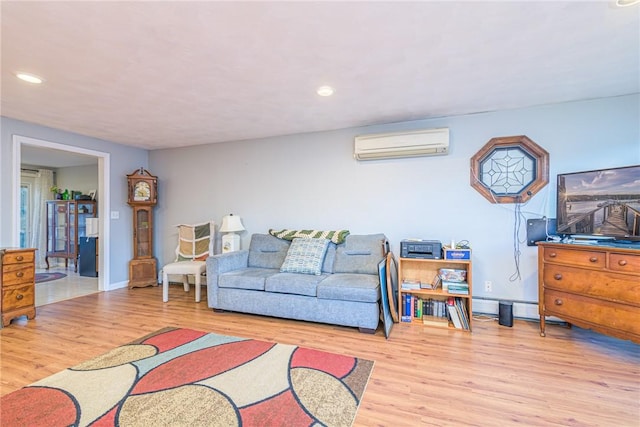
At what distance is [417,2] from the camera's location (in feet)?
4.82

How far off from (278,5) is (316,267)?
93.2 inches

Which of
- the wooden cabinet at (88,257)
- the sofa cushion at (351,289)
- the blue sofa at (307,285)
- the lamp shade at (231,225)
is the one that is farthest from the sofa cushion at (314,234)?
the wooden cabinet at (88,257)

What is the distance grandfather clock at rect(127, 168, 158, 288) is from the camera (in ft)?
14.1

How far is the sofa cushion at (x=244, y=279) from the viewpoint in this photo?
119 inches

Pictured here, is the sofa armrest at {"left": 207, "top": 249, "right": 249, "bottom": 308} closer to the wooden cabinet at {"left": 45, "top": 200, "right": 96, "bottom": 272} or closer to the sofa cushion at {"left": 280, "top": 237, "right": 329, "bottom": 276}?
the sofa cushion at {"left": 280, "top": 237, "right": 329, "bottom": 276}

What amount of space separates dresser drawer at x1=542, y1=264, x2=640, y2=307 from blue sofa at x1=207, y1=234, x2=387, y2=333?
4.91 feet

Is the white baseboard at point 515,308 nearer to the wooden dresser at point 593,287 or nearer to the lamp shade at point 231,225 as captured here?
the wooden dresser at point 593,287

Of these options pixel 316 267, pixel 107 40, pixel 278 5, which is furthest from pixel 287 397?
pixel 107 40

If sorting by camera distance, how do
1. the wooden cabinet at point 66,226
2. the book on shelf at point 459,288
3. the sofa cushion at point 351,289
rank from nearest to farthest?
the sofa cushion at point 351,289 < the book on shelf at point 459,288 < the wooden cabinet at point 66,226

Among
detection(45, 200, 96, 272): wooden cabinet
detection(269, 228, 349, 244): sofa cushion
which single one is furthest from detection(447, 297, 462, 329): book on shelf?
detection(45, 200, 96, 272): wooden cabinet

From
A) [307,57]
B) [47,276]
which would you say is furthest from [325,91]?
[47,276]

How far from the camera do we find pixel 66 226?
5.81 metres

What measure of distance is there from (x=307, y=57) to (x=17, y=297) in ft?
12.2

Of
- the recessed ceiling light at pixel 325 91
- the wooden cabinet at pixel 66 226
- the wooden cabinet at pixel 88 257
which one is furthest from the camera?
the wooden cabinet at pixel 66 226
